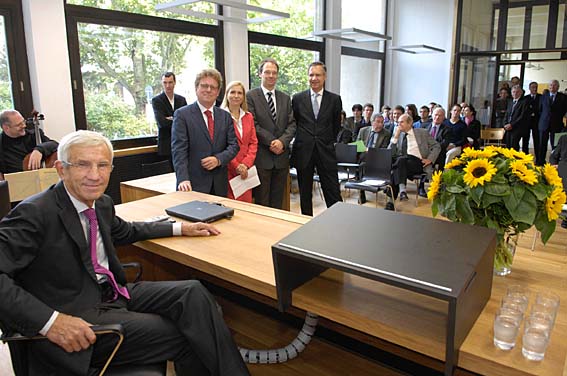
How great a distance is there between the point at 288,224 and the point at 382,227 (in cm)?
75

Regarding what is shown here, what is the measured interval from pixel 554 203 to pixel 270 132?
263cm

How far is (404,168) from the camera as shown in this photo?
5.73 m

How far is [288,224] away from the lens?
218 centimetres

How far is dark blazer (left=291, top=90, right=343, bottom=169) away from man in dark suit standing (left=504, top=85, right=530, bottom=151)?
234 inches

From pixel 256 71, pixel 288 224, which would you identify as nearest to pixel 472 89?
pixel 256 71

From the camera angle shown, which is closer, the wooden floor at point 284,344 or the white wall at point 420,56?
the wooden floor at point 284,344

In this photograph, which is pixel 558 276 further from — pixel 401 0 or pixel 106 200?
pixel 401 0

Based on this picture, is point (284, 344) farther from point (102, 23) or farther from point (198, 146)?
point (102, 23)

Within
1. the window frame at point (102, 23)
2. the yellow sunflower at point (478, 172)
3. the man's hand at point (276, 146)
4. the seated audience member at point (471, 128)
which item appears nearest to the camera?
the yellow sunflower at point (478, 172)

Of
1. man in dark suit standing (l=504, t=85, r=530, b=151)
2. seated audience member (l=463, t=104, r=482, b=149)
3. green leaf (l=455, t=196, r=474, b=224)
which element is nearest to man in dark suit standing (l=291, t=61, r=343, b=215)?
green leaf (l=455, t=196, r=474, b=224)

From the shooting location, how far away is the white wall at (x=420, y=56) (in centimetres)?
980

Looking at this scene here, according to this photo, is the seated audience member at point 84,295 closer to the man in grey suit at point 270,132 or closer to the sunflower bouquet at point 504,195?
the sunflower bouquet at point 504,195

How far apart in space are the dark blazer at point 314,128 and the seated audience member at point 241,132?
2.15 feet

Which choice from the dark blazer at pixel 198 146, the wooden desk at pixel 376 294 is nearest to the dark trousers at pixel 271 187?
the dark blazer at pixel 198 146
